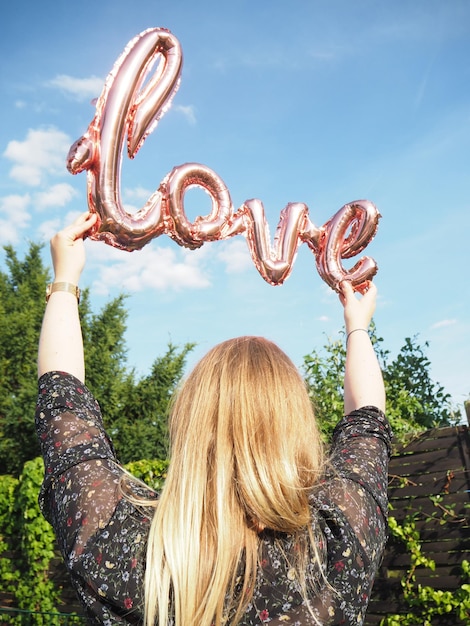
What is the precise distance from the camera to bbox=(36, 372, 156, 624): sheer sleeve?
987mm

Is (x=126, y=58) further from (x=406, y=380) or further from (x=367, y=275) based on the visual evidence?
(x=406, y=380)

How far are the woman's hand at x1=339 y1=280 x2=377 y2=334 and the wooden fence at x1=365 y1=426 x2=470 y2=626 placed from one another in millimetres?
2079

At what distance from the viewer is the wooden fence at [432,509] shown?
3514 millimetres

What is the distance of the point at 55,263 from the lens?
153 centimetres

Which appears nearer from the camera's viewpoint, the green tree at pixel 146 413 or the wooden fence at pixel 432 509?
the wooden fence at pixel 432 509

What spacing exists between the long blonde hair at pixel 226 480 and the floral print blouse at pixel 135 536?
35 mm

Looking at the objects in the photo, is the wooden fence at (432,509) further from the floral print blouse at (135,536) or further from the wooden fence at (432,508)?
the floral print blouse at (135,536)

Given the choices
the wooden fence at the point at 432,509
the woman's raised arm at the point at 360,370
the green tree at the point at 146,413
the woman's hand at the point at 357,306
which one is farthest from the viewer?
the green tree at the point at 146,413

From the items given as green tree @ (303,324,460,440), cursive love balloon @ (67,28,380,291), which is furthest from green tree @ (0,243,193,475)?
cursive love balloon @ (67,28,380,291)

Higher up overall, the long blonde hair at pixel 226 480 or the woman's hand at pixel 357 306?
the woman's hand at pixel 357 306

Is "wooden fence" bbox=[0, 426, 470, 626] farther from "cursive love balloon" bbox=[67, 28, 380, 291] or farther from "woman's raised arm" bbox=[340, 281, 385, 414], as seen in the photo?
"woman's raised arm" bbox=[340, 281, 385, 414]

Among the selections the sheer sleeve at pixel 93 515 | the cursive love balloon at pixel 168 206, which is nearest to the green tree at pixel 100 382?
the cursive love balloon at pixel 168 206

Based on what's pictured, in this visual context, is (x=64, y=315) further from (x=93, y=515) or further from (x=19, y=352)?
(x=19, y=352)

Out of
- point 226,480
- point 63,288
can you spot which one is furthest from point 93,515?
point 63,288
